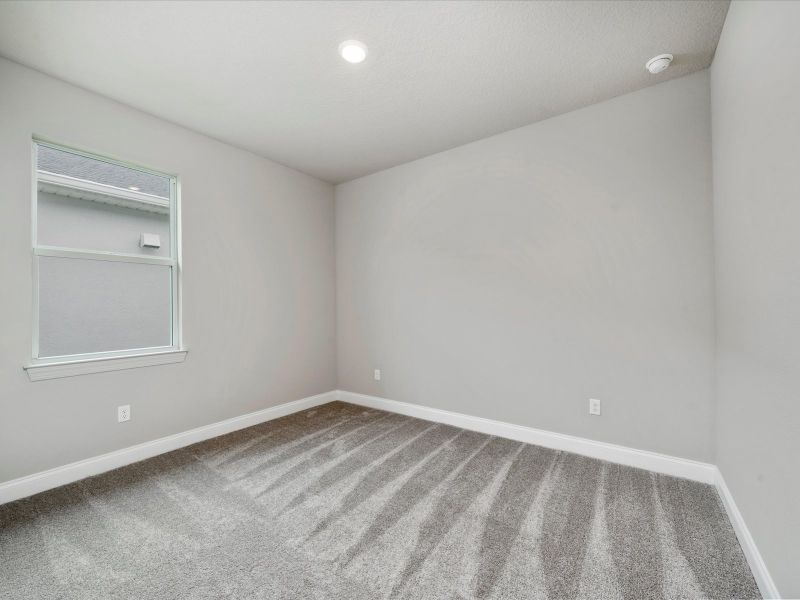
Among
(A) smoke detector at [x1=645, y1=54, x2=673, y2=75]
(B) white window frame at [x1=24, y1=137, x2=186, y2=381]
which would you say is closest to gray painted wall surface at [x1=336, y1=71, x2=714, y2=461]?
(A) smoke detector at [x1=645, y1=54, x2=673, y2=75]

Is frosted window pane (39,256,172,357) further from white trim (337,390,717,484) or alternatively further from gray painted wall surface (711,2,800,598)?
gray painted wall surface (711,2,800,598)

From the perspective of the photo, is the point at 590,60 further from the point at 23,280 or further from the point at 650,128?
the point at 23,280

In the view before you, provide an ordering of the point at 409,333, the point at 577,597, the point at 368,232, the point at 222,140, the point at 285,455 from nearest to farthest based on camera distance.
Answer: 1. the point at 577,597
2. the point at 285,455
3. the point at 222,140
4. the point at 409,333
5. the point at 368,232

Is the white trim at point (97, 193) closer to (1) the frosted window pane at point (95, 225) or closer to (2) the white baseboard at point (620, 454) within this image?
(1) the frosted window pane at point (95, 225)

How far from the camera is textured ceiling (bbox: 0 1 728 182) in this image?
1.78 metres

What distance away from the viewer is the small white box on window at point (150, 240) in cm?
285

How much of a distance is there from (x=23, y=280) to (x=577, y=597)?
11.2 feet

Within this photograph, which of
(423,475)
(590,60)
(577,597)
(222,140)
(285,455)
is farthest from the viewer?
(222,140)

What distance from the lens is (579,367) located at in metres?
2.67

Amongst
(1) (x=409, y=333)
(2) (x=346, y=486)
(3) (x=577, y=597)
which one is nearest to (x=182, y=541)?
(2) (x=346, y=486)

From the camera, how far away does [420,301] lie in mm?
3576

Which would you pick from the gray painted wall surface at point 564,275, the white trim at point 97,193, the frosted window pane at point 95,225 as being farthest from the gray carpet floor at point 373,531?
the white trim at point 97,193

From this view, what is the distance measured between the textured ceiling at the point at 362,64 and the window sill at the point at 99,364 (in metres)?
1.88

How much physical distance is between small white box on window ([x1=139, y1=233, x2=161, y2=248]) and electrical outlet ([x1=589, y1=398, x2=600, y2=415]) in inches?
145
